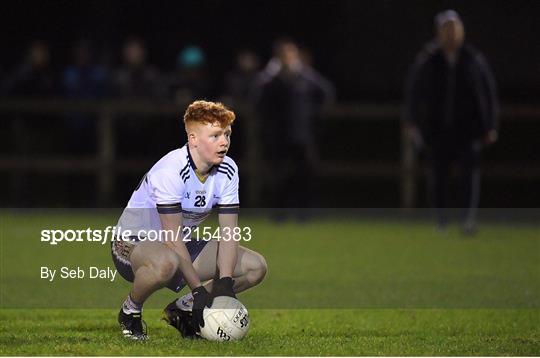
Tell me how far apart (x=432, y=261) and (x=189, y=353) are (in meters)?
5.82

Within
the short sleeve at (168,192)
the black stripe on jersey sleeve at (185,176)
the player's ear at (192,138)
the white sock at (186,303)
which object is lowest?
the white sock at (186,303)

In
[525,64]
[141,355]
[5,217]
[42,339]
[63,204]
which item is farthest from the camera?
[525,64]

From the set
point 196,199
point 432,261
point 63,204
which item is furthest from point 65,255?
point 63,204

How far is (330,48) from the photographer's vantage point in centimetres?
2762

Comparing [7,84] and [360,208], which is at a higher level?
[7,84]

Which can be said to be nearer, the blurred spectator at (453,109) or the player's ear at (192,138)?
the player's ear at (192,138)

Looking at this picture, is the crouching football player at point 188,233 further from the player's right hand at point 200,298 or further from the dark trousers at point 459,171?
the dark trousers at point 459,171

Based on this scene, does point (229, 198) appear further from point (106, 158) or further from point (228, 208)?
point (106, 158)

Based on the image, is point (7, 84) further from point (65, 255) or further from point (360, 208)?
point (65, 255)

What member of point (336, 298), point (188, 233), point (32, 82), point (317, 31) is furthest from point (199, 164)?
point (317, 31)

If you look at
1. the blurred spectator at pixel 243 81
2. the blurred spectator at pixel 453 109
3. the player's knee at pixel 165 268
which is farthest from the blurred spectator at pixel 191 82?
the player's knee at pixel 165 268

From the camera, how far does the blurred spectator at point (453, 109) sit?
51.1 ft

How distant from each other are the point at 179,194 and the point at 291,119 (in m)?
10.0

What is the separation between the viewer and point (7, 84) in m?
21.3
